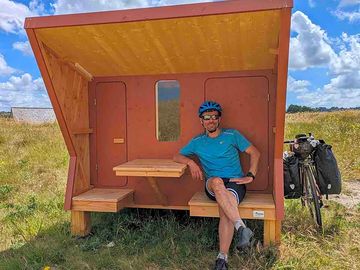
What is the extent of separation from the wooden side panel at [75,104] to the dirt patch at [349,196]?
418 cm

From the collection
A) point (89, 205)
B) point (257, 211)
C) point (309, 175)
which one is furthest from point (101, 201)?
point (309, 175)

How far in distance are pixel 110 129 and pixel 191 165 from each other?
1.53 meters

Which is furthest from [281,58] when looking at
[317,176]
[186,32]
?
[317,176]

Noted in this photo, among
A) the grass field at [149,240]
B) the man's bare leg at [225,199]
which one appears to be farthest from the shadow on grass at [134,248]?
the man's bare leg at [225,199]

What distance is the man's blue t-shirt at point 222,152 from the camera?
15.0 ft

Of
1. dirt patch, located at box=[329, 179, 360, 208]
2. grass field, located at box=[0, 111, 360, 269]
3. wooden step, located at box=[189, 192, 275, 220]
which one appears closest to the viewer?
grass field, located at box=[0, 111, 360, 269]

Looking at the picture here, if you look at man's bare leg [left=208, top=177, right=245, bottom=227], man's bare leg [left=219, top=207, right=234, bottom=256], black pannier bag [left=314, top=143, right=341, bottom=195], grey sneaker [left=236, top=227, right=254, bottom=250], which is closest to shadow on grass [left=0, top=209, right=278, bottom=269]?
man's bare leg [left=219, top=207, right=234, bottom=256]

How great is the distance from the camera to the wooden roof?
3645mm

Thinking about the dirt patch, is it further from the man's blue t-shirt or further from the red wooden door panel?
the red wooden door panel

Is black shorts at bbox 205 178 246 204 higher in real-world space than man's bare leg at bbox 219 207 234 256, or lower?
higher

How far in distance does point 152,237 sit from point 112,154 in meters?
1.49

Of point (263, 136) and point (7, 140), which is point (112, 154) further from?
point (7, 140)

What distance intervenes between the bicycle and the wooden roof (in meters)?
1.09

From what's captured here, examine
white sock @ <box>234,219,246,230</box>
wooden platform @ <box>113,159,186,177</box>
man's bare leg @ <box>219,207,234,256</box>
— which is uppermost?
wooden platform @ <box>113,159,186,177</box>
